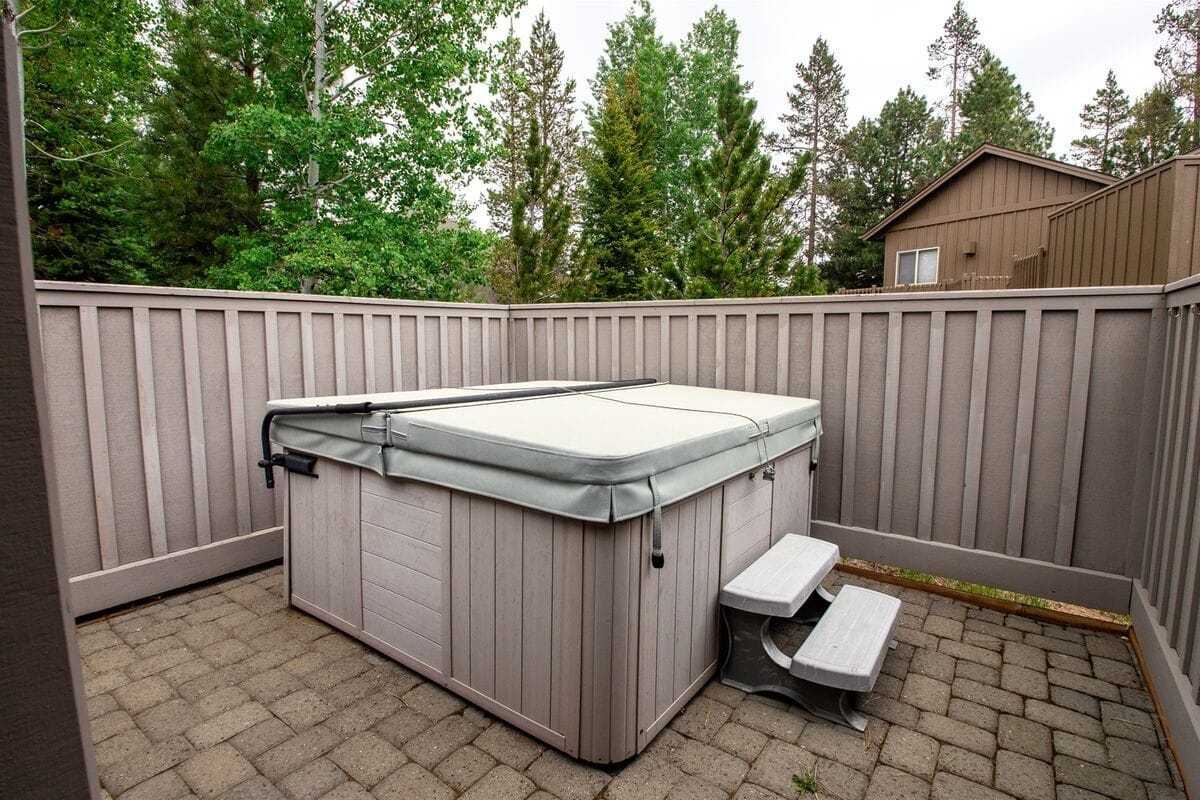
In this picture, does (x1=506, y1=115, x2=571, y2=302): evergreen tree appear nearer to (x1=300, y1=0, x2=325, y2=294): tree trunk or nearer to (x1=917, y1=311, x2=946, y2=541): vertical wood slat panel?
(x1=300, y1=0, x2=325, y2=294): tree trunk

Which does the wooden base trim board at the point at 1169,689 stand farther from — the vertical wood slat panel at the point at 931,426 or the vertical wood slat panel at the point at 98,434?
the vertical wood slat panel at the point at 98,434

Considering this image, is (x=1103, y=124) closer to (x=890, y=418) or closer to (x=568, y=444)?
(x=890, y=418)

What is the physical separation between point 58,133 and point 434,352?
1201 cm

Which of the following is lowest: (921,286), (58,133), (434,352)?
(434,352)

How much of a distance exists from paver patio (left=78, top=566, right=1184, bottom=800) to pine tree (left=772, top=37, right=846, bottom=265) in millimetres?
20897


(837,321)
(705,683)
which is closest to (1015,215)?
(837,321)

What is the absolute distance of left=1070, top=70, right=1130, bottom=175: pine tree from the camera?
67.4 feet

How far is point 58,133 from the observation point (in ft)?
35.0

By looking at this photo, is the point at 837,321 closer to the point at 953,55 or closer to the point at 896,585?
the point at 896,585

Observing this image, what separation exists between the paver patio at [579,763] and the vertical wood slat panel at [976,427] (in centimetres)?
58

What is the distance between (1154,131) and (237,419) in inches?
978

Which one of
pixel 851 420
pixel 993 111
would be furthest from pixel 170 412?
pixel 993 111

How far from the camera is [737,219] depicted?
35.8 feet

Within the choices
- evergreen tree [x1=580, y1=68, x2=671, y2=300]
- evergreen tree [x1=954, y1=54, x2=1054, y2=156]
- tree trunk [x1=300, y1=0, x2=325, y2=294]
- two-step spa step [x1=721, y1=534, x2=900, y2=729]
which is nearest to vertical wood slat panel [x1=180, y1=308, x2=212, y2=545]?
two-step spa step [x1=721, y1=534, x2=900, y2=729]
